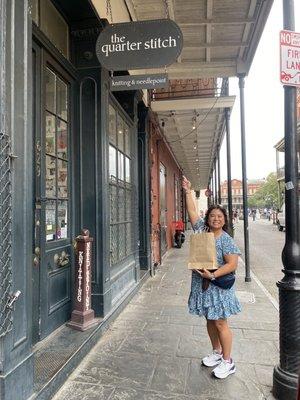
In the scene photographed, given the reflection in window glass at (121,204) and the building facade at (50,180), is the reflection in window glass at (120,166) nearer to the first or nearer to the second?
the building facade at (50,180)

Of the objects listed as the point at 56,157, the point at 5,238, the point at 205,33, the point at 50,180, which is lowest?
the point at 5,238

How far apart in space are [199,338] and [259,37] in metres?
4.86

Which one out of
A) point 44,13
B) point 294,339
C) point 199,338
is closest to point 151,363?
point 199,338

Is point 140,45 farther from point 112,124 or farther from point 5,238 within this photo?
point 5,238

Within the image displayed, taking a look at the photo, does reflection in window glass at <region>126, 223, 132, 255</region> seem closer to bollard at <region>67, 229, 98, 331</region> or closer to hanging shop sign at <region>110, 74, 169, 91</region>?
bollard at <region>67, 229, 98, 331</region>

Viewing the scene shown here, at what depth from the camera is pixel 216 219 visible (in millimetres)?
3512

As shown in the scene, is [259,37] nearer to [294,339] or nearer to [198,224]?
[198,224]

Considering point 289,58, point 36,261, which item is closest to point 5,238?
point 36,261

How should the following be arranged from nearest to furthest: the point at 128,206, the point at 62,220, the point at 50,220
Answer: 1. the point at 50,220
2. the point at 62,220
3. the point at 128,206

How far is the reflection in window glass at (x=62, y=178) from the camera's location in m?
4.39

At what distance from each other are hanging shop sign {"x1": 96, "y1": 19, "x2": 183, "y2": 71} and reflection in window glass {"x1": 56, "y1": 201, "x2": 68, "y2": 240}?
1664 millimetres

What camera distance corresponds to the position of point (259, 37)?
6.31 meters

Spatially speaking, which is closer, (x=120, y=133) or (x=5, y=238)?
(x=5, y=238)

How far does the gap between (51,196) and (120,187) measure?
2.19 metres
